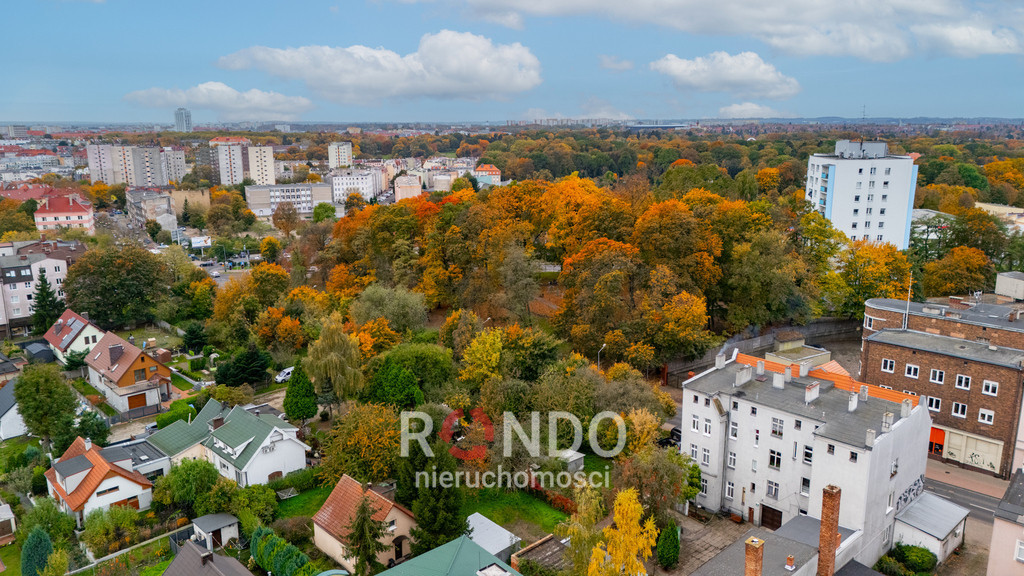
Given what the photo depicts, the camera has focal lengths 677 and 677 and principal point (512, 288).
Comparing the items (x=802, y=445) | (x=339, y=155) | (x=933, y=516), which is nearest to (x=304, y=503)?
(x=802, y=445)

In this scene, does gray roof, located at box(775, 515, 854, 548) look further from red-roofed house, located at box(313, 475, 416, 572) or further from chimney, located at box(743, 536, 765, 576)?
red-roofed house, located at box(313, 475, 416, 572)

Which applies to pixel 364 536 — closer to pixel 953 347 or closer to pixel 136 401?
pixel 136 401

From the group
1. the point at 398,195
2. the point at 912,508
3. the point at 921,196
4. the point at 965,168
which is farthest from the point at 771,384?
the point at 398,195

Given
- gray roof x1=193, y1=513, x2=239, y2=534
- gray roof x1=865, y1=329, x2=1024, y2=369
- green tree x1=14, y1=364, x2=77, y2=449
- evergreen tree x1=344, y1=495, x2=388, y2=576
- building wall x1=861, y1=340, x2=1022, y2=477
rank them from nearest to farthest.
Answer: evergreen tree x1=344, y1=495, x2=388, y2=576 < gray roof x1=193, y1=513, x2=239, y2=534 < building wall x1=861, y1=340, x2=1022, y2=477 < gray roof x1=865, y1=329, x2=1024, y2=369 < green tree x1=14, y1=364, x2=77, y2=449

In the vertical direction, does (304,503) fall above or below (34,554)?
below

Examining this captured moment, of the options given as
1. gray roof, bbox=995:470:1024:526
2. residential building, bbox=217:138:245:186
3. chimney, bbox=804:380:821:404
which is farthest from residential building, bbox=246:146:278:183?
gray roof, bbox=995:470:1024:526

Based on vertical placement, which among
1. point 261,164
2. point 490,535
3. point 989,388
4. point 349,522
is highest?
point 261,164

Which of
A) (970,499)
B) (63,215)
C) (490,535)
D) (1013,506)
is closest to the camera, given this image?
(1013,506)

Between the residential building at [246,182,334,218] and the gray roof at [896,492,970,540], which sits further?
the residential building at [246,182,334,218]
